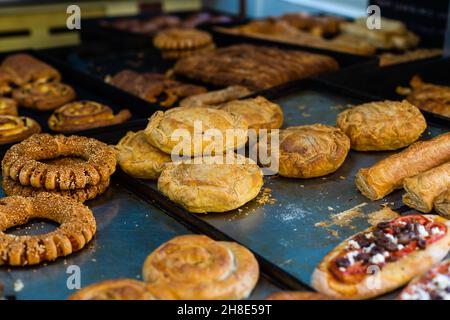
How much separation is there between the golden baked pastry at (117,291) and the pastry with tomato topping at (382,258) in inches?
27.4

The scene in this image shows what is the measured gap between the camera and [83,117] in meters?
4.68

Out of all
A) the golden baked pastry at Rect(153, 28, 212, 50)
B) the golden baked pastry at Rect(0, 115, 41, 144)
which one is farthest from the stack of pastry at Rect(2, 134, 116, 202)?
the golden baked pastry at Rect(153, 28, 212, 50)

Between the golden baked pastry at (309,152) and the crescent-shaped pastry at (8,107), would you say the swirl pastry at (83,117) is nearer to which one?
the crescent-shaped pastry at (8,107)

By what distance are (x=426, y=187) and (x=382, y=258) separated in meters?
0.74

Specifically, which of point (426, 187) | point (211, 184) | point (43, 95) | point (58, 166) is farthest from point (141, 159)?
point (43, 95)

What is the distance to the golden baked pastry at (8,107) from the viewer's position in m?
4.84

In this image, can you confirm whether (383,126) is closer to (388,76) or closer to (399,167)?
(399,167)

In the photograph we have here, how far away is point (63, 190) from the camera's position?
3.35 m

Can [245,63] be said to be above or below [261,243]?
above

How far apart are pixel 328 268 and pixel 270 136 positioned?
57.1 inches

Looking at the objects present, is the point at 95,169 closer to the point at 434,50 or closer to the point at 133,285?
the point at 133,285

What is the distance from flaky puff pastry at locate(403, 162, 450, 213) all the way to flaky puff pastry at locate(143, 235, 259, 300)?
102cm

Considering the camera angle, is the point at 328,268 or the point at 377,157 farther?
the point at 377,157
